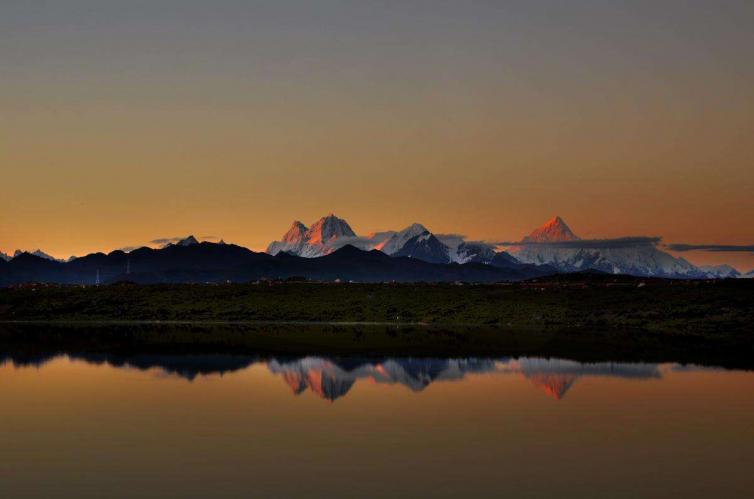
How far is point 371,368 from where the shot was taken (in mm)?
58594

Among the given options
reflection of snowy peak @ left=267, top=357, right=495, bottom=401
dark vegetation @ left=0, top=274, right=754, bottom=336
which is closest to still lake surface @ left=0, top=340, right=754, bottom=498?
reflection of snowy peak @ left=267, top=357, right=495, bottom=401

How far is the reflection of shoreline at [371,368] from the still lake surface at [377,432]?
324 mm

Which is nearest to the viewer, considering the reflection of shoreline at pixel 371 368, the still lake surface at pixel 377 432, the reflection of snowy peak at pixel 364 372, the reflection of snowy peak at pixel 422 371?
the still lake surface at pixel 377 432

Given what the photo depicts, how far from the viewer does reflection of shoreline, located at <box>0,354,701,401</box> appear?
166 feet

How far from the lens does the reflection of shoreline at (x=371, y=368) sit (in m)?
50.7

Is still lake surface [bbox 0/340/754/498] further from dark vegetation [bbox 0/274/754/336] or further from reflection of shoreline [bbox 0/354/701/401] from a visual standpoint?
dark vegetation [bbox 0/274/754/336]

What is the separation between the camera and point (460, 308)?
12838cm

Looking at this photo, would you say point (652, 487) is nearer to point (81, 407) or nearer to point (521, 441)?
point (521, 441)

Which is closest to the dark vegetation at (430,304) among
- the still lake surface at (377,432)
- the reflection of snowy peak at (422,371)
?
the reflection of snowy peak at (422,371)

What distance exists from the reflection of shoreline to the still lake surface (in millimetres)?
324

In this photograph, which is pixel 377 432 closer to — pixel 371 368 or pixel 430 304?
pixel 371 368

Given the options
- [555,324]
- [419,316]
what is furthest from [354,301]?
[555,324]

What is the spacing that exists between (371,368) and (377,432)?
2386 cm

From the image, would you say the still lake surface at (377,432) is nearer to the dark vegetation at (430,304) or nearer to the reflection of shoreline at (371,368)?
the reflection of shoreline at (371,368)
